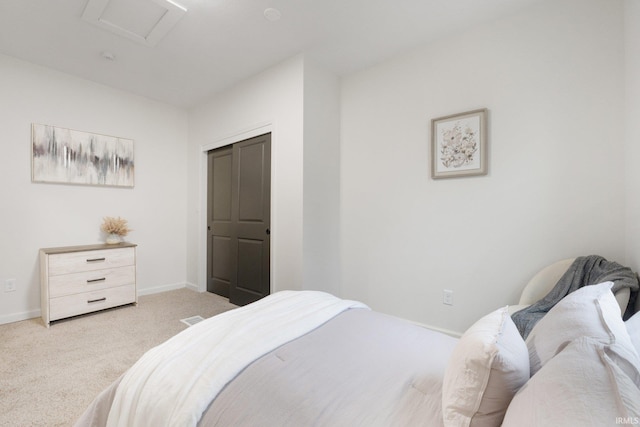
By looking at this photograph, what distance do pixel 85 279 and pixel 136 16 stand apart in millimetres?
2585

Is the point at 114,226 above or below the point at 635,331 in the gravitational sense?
above

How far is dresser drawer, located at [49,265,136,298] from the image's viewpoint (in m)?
2.79

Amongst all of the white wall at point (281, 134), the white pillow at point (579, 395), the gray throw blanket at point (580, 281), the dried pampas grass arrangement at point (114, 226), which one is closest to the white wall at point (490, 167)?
the gray throw blanket at point (580, 281)

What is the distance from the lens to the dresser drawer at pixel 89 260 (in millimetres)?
2787

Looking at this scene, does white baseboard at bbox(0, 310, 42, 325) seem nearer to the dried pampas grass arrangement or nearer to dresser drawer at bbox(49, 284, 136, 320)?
dresser drawer at bbox(49, 284, 136, 320)

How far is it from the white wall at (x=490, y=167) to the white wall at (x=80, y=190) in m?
2.60

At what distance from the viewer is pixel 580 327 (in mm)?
808

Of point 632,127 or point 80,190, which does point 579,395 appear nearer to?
point 632,127

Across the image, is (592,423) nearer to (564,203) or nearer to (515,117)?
(564,203)

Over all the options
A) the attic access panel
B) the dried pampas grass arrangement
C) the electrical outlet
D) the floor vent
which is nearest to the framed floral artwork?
the electrical outlet

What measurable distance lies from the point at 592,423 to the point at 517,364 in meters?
0.23

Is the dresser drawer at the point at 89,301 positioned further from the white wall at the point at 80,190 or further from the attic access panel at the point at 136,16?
the attic access panel at the point at 136,16

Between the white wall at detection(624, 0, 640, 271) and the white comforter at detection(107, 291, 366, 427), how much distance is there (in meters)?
1.91

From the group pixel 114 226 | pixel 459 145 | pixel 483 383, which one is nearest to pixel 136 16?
pixel 114 226
